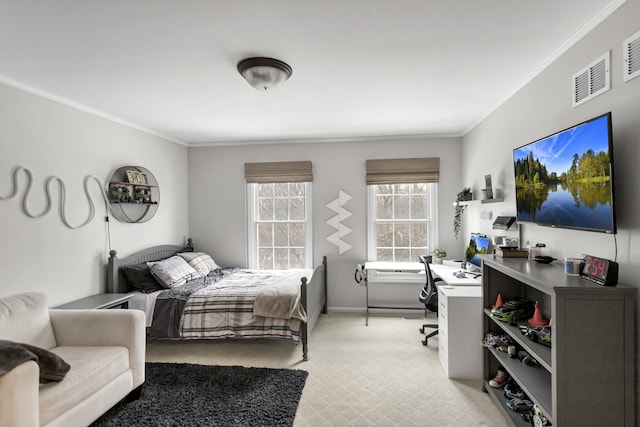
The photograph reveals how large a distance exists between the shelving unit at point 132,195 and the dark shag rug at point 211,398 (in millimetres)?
1706

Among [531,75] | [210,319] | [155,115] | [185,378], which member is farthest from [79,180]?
[531,75]

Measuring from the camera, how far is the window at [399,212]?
465 cm

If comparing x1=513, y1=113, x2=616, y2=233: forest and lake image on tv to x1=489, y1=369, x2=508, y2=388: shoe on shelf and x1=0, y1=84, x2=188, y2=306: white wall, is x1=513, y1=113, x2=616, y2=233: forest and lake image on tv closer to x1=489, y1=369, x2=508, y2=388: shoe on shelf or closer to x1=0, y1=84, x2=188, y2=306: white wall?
x1=489, y1=369, x2=508, y2=388: shoe on shelf

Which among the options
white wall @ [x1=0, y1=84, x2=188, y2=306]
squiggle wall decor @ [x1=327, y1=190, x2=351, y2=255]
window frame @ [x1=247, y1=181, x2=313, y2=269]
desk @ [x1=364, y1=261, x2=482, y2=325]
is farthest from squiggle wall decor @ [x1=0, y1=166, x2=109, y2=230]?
desk @ [x1=364, y1=261, x2=482, y2=325]

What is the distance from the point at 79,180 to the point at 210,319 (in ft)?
6.09

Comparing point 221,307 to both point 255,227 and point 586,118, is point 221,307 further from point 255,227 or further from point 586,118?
point 586,118

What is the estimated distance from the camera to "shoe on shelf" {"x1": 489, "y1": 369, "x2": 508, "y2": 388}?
2520mm

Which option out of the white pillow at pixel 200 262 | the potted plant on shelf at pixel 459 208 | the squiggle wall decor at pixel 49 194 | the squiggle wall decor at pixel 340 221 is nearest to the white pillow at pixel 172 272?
Result: the white pillow at pixel 200 262

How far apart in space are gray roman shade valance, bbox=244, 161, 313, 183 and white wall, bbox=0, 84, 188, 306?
4.56 ft

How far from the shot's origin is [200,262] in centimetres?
443

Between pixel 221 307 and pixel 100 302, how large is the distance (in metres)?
1.10

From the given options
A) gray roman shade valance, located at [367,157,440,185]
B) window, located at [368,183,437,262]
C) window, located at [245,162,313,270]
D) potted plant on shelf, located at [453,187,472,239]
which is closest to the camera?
potted plant on shelf, located at [453,187,472,239]

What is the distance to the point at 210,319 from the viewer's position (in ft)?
11.0

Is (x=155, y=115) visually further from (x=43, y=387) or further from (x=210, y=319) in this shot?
(x=43, y=387)
